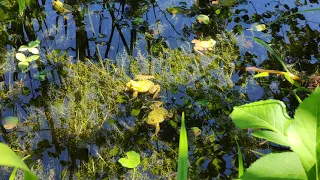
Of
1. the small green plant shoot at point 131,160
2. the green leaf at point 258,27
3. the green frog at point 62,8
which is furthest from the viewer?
the green frog at point 62,8

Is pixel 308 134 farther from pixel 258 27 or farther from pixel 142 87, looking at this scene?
pixel 258 27

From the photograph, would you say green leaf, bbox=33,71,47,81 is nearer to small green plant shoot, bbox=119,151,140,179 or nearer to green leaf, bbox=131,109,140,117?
green leaf, bbox=131,109,140,117

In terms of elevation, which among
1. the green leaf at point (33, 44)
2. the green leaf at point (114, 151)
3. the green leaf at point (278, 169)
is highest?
the green leaf at point (278, 169)

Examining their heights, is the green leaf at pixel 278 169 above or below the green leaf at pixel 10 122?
above

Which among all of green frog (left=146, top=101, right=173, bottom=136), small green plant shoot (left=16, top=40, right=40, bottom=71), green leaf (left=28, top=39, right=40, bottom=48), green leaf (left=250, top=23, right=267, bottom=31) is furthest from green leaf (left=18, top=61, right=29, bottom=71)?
green leaf (left=250, top=23, right=267, bottom=31)

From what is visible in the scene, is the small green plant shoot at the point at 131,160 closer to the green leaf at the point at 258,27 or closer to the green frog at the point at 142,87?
the green frog at the point at 142,87

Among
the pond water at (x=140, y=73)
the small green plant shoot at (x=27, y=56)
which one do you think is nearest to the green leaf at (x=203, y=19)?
the pond water at (x=140, y=73)

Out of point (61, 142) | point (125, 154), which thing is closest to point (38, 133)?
point (61, 142)

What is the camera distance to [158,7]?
2584 mm

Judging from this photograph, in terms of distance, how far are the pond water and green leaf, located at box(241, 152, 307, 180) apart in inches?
37.5

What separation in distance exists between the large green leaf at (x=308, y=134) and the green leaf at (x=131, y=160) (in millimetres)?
1036

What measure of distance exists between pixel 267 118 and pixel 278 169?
0.11 metres

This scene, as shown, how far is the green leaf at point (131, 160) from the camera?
1.49 m

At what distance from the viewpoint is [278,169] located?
0.55 metres
